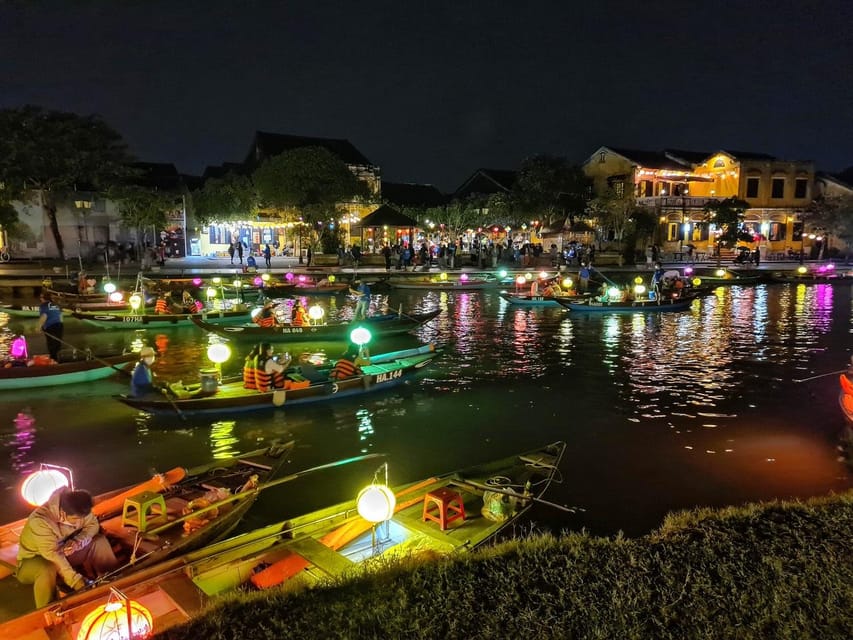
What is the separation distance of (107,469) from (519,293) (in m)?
21.5

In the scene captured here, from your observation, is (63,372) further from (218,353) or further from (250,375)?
(250,375)

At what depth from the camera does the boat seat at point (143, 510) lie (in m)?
6.38

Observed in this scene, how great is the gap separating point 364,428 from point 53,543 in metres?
6.75

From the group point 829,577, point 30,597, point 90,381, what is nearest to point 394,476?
point 30,597

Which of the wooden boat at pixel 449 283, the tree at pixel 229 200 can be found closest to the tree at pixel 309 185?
the tree at pixel 229 200

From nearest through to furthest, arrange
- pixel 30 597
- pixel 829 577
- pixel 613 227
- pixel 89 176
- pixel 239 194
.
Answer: pixel 829 577, pixel 30 597, pixel 89 176, pixel 239 194, pixel 613 227

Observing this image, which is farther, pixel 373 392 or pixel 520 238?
pixel 520 238

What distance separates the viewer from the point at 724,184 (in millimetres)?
54469

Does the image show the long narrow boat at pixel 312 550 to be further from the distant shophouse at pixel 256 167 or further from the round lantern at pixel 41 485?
the distant shophouse at pixel 256 167

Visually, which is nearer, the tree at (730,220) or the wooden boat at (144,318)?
the wooden boat at (144,318)

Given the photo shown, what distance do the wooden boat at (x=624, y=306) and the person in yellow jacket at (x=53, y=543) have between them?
23061mm

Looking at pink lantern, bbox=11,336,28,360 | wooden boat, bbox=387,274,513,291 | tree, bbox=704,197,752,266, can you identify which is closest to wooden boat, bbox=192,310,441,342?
pink lantern, bbox=11,336,28,360

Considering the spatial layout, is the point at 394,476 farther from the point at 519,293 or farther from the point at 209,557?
the point at 519,293

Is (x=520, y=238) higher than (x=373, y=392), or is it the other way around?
(x=520, y=238)
